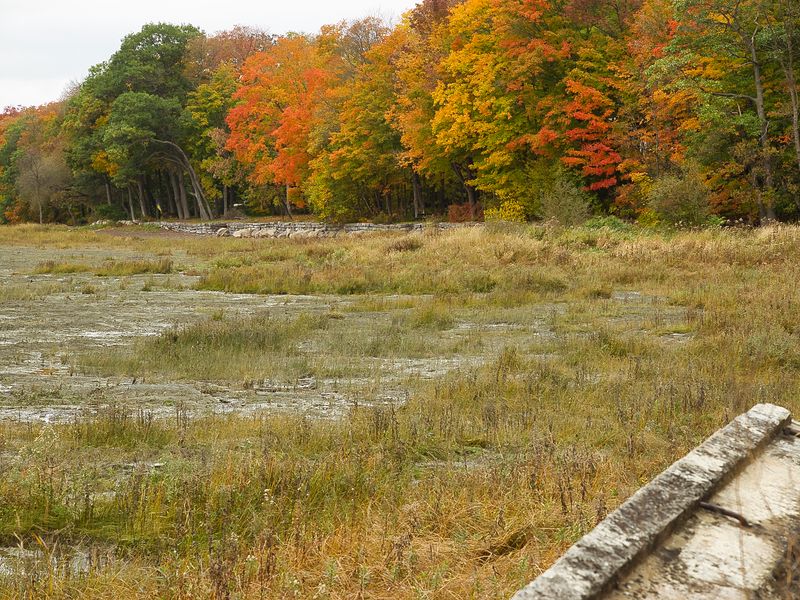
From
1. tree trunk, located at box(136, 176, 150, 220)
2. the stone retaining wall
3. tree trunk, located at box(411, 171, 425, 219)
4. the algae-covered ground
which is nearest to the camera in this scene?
the algae-covered ground

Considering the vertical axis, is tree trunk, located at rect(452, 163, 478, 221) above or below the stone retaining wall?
above

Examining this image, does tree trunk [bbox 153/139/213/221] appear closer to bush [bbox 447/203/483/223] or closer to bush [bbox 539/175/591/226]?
bush [bbox 447/203/483/223]

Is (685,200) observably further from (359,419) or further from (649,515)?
(649,515)

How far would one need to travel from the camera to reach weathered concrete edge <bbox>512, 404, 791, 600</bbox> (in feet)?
6.20

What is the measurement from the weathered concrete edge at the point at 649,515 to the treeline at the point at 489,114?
25319 mm

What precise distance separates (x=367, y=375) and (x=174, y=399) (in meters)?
2.46

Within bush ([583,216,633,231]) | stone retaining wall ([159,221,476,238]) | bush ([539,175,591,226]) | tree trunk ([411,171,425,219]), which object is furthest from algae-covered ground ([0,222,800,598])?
tree trunk ([411,171,425,219])

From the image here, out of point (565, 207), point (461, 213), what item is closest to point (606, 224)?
point (565, 207)

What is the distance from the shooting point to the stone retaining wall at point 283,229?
43.0m

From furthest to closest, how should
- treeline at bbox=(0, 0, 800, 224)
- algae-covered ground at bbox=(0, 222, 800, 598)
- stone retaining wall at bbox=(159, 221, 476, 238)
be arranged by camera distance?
stone retaining wall at bbox=(159, 221, 476, 238) < treeline at bbox=(0, 0, 800, 224) < algae-covered ground at bbox=(0, 222, 800, 598)

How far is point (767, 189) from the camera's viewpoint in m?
28.4

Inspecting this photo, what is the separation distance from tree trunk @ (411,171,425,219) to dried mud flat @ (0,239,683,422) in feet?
86.8

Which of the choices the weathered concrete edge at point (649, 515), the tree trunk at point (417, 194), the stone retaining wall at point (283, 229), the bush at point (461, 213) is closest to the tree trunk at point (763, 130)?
the stone retaining wall at point (283, 229)

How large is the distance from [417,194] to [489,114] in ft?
39.3
